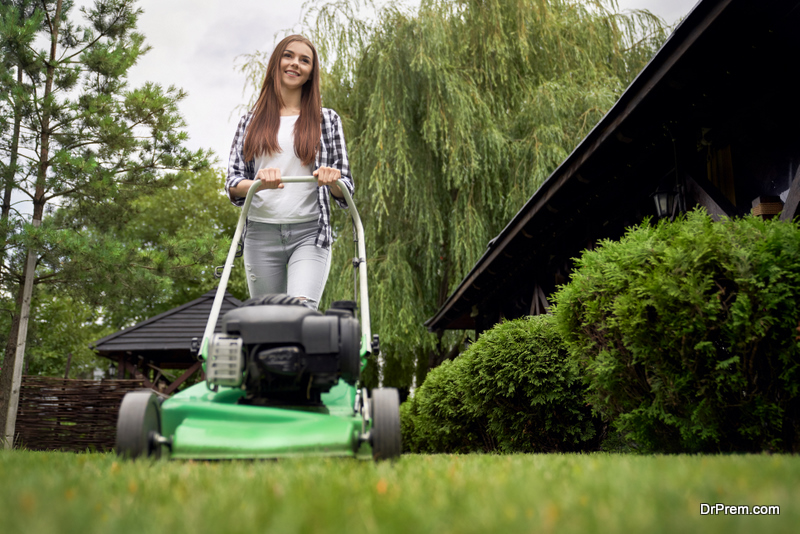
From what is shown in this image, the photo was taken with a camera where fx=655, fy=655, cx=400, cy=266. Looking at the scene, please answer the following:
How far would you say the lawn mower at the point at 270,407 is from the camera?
254 centimetres

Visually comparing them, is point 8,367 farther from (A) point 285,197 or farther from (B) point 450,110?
(A) point 285,197

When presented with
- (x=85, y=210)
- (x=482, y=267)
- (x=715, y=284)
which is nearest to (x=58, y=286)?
(x=85, y=210)

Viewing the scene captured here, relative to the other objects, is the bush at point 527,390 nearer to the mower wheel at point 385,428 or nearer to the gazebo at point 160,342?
the mower wheel at point 385,428

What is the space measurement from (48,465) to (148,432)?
391 mm

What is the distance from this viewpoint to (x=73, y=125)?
35.4ft

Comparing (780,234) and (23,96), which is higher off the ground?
(23,96)

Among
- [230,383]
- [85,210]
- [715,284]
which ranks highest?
[85,210]

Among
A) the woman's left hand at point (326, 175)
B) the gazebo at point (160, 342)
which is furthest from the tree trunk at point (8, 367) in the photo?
the woman's left hand at point (326, 175)

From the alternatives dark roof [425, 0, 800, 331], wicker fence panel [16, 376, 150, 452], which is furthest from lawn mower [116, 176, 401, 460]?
wicker fence panel [16, 376, 150, 452]

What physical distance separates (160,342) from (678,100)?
33.5 ft

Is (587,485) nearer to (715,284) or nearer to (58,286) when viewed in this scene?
(715,284)

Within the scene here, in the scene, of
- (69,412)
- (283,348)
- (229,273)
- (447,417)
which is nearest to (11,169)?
(69,412)

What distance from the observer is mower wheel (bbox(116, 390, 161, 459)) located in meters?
2.56

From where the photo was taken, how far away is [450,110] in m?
11.6
